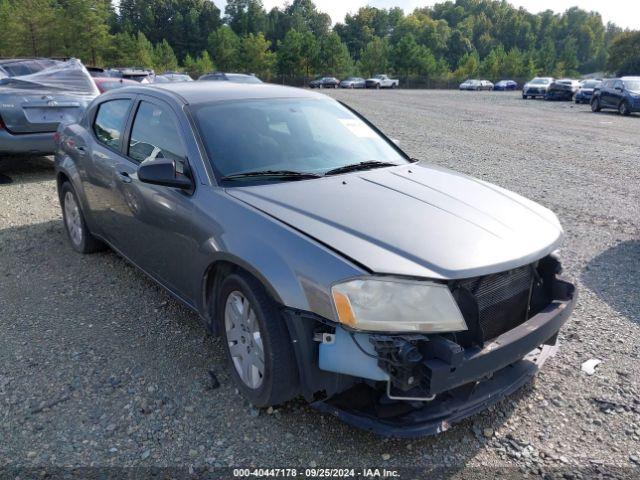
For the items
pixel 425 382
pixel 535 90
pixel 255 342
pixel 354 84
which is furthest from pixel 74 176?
pixel 354 84

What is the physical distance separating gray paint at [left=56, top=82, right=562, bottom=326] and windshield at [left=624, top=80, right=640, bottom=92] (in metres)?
22.1

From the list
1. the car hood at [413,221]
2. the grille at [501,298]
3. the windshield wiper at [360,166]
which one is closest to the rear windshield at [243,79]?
the windshield wiper at [360,166]

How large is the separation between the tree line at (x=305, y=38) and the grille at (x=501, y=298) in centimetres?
4845

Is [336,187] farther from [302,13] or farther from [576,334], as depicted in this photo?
[302,13]

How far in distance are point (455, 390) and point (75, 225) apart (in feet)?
13.4

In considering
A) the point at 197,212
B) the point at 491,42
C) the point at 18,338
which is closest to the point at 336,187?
the point at 197,212

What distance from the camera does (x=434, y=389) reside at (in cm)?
217

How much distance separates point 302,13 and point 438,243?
13434 cm

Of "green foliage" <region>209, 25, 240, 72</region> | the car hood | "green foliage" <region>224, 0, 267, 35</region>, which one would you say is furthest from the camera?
"green foliage" <region>224, 0, 267, 35</region>

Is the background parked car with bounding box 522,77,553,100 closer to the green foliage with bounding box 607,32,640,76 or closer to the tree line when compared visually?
the tree line

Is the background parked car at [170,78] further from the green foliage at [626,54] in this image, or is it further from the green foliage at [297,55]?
the green foliage at [626,54]

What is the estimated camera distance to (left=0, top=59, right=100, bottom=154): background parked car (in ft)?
23.9

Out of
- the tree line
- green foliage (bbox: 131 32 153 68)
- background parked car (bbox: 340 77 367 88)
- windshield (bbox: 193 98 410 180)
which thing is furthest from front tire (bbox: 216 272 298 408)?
background parked car (bbox: 340 77 367 88)

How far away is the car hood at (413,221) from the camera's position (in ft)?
7.72
